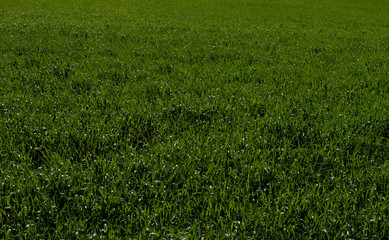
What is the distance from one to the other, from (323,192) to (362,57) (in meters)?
7.93

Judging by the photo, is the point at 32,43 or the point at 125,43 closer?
the point at 32,43

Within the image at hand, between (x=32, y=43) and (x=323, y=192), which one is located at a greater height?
(x=32, y=43)

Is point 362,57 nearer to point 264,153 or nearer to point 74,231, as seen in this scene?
point 264,153

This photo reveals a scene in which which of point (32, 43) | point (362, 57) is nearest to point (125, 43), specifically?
point (32, 43)

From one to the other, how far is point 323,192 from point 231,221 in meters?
1.14

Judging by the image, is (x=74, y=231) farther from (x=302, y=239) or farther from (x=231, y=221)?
(x=302, y=239)

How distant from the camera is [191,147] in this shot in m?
4.23

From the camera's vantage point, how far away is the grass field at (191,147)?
10.1 ft

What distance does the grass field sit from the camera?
3.09m

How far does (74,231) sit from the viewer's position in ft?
9.50

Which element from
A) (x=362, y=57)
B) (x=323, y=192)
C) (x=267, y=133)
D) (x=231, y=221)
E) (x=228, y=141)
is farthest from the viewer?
(x=362, y=57)

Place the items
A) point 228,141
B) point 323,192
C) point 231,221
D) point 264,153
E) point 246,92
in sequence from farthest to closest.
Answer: point 246,92 → point 228,141 → point 264,153 → point 323,192 → point 231,221

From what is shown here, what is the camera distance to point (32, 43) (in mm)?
10242

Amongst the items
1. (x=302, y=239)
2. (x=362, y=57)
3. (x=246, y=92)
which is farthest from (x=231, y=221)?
(x=362, y=57)
